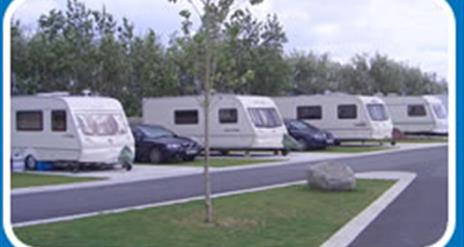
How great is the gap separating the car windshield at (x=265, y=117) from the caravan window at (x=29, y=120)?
7.56 m

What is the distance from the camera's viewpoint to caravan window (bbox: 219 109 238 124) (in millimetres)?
25188

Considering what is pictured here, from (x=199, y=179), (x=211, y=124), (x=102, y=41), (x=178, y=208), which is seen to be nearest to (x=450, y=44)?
(x=178, y=208)

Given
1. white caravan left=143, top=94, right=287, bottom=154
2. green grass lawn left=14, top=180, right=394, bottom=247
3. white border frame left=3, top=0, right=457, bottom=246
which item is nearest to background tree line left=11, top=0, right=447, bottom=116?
white caravan left=143, top=94, right=287, bottom=154

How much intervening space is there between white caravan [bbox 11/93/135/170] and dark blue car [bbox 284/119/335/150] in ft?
33.5

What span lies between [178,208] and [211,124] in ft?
50.4

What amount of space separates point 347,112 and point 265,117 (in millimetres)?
7269

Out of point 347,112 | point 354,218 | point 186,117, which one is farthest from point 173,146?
point 354,218

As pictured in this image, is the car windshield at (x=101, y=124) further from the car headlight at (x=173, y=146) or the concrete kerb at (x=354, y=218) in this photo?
the concrete kerb at (x=354, y=218)

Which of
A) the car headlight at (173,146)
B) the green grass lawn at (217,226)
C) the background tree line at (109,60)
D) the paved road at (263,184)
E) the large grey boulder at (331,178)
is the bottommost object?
the paved road at (263,184)

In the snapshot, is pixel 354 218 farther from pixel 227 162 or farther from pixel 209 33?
pixel 227 162

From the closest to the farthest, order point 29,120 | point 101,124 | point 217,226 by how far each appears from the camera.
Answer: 1. point 217,226
2. point 101,124
3. point 29,120

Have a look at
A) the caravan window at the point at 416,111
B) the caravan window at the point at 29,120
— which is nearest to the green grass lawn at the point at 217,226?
the caravan window at the point at 29,120

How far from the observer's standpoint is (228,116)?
25344 mm

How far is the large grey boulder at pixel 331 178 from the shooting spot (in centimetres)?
1321
